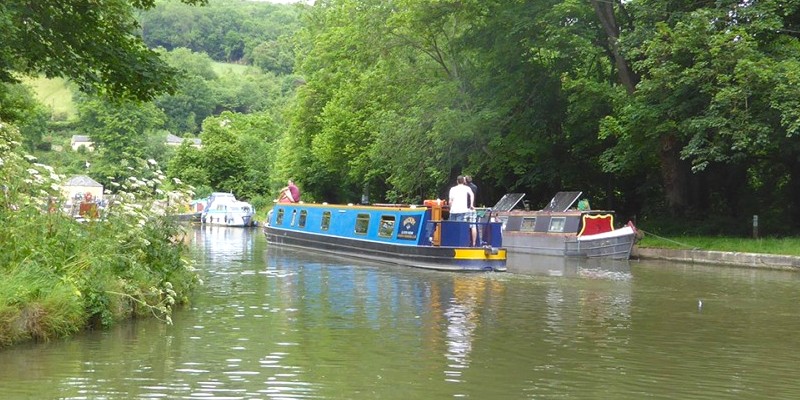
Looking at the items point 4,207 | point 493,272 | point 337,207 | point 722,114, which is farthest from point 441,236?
point 4,207

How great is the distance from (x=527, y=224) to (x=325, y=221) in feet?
21.5

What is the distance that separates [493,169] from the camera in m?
34.7

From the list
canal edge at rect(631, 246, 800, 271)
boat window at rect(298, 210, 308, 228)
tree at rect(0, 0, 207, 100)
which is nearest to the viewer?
tree at rect(0, 0, 207, 100)

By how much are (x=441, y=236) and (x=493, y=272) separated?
69.3 inches

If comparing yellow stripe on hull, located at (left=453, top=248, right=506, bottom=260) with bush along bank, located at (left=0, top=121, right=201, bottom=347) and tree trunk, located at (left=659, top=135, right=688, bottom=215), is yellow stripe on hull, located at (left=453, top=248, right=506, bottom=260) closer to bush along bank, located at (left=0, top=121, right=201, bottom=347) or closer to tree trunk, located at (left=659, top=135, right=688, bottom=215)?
bush along bank, located at (left=0, top=121, right=201, bottom=347)

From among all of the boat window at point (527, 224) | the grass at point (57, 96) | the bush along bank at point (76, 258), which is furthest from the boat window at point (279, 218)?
the grass at point (57, 96)

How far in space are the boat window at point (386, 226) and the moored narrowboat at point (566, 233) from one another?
331cm

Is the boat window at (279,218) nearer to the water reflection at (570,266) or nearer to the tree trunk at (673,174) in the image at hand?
the water reflection at (570,266)

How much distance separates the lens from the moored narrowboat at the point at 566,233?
86.7 ft

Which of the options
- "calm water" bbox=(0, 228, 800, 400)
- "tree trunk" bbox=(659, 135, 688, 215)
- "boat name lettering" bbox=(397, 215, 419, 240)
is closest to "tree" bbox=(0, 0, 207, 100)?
"calm water" bbox=(0, 228, 800, 400)

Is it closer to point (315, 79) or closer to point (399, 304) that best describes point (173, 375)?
point (399, 304)

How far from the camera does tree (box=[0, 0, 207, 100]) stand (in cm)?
1495

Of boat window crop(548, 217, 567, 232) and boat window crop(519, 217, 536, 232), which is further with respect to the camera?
boat window crop(519, 217, 536, 232)

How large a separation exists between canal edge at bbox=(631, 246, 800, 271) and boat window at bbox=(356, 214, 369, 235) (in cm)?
770
